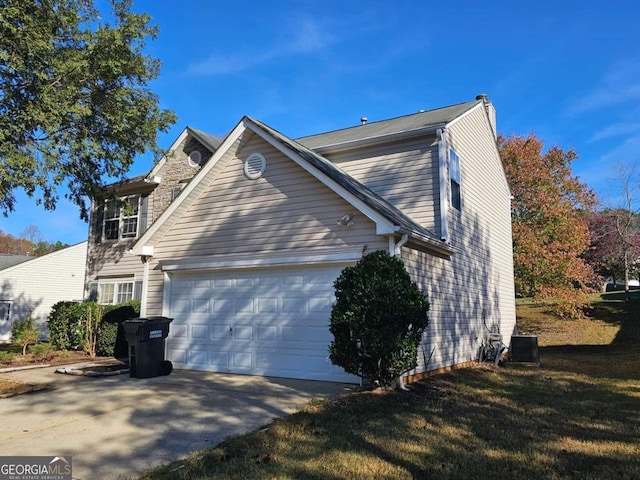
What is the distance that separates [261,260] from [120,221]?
10451 millimetres

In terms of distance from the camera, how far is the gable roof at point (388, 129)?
38.2 feet

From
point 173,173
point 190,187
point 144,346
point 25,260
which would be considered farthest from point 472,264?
point 25,260

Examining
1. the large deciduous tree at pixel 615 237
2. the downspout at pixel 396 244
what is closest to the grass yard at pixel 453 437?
the downspout at pixel 396 244

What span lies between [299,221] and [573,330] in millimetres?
18588

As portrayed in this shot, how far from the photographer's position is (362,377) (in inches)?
311

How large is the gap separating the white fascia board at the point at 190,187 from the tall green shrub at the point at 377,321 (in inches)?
180

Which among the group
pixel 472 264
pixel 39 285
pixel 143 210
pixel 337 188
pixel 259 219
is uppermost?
pixel 143 210

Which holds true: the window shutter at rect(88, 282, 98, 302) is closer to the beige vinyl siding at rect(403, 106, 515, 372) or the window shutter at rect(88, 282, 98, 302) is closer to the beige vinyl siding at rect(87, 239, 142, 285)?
the beige vinyl siding at rect(87, 239, 142, 285)

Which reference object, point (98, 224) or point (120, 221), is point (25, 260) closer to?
point (98, 224)

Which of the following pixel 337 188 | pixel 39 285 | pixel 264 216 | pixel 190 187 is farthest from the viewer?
pixel 39 285

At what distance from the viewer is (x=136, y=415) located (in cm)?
633

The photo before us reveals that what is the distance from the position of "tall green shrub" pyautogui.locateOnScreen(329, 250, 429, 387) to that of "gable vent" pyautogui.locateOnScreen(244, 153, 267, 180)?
12.3ft

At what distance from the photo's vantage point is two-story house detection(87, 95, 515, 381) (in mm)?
9211


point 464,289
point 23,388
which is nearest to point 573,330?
point 464,289
